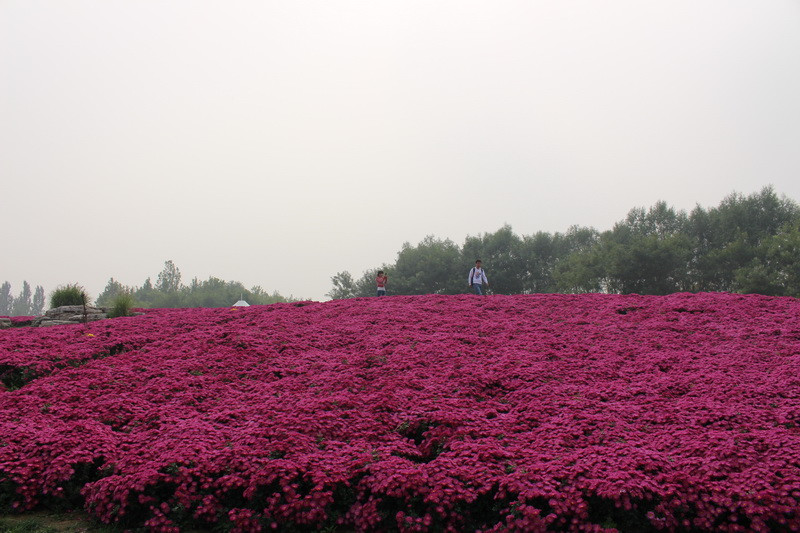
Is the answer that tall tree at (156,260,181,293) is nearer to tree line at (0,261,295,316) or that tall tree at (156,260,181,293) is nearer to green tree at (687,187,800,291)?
tree line at (0,261,295,316)

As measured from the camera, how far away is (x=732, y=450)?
A: 248 inches

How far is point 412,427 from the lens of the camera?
24.3 feet

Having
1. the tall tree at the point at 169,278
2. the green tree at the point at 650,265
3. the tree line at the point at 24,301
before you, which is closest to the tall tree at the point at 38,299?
the tree line at the point at 24,301

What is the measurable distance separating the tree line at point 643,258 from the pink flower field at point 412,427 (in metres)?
33.8

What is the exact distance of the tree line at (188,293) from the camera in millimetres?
95688

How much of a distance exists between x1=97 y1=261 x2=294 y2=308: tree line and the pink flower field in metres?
79.0

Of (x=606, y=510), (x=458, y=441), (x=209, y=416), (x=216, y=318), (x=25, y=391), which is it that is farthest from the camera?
(x=216, y=318)

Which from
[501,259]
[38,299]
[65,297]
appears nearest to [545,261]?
[501,259]

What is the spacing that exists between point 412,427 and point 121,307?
14.1 metres

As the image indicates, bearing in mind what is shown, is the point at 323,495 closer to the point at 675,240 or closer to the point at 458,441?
the point at 458,441

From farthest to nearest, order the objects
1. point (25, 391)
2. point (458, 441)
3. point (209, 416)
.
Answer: point (25, 391)
point (209, 416)
point (458, 441)

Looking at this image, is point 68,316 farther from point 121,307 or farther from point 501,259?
point 501,259

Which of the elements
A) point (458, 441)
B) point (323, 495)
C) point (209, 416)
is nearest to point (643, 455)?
point (458, 441)

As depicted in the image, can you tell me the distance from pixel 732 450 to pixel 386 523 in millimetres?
3837
